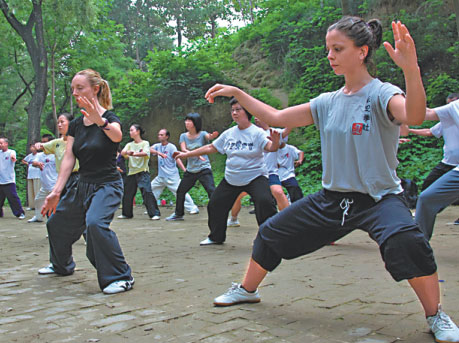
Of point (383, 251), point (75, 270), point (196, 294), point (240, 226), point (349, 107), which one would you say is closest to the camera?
point (383, 251)

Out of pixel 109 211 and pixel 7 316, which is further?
pixel 109 211

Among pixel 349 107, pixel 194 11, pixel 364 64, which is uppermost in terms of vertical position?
pixel 194 11

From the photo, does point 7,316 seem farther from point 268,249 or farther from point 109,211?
point 268,249

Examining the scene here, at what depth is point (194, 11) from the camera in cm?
3991

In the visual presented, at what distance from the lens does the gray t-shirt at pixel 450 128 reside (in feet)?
17.0

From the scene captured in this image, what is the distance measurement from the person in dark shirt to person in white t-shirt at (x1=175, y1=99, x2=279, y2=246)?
1.78 meters

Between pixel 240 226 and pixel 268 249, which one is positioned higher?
pixel 268 249

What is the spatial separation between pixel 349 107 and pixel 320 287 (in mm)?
1782

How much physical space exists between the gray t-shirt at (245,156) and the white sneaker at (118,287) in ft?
8.51

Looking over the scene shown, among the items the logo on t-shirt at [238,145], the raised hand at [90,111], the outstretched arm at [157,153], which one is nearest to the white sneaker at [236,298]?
the raised hand at [90,111]

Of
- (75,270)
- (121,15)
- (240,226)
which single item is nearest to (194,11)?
(121,15)

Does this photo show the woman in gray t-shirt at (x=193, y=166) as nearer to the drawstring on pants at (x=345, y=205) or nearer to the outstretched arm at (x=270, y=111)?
the outstretched arm at (x=270, y=111)

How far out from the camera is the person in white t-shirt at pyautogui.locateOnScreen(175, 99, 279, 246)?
6438 millimetres

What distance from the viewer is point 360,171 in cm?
306
